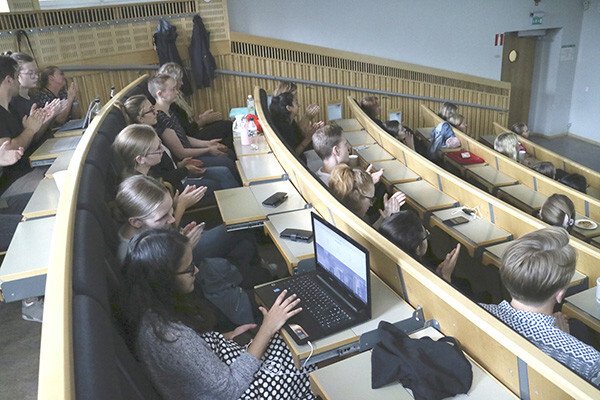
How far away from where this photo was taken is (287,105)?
197 inches

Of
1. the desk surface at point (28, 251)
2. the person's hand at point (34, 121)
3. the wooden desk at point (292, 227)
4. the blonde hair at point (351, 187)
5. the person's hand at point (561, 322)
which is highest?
the person's hand at point (34, 121)

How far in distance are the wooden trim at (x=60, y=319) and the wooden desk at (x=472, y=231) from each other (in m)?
2.29

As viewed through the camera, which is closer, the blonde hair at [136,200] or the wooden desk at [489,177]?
the blonde hair at [136,200]

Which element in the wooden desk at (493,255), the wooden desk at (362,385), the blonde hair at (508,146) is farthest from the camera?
the blonde hair at (508,146)

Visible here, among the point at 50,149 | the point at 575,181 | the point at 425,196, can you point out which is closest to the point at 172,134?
the point at 50,149

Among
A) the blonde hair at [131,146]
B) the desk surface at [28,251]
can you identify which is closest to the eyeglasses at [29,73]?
the blonde hair at [131,146]

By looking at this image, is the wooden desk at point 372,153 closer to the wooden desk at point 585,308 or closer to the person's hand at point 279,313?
the wooden desk at point 585,308

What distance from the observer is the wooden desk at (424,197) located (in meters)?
3.69

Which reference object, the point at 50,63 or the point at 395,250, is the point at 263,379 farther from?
the point at 50,63

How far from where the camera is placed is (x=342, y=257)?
6.57 ft

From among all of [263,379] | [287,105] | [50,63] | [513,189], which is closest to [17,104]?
[50,63]

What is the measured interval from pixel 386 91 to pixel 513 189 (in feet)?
12.9

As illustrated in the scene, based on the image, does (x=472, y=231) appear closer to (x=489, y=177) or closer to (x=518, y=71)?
(x=489, y=177)

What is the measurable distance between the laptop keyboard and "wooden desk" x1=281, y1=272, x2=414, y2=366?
0.06 meters
